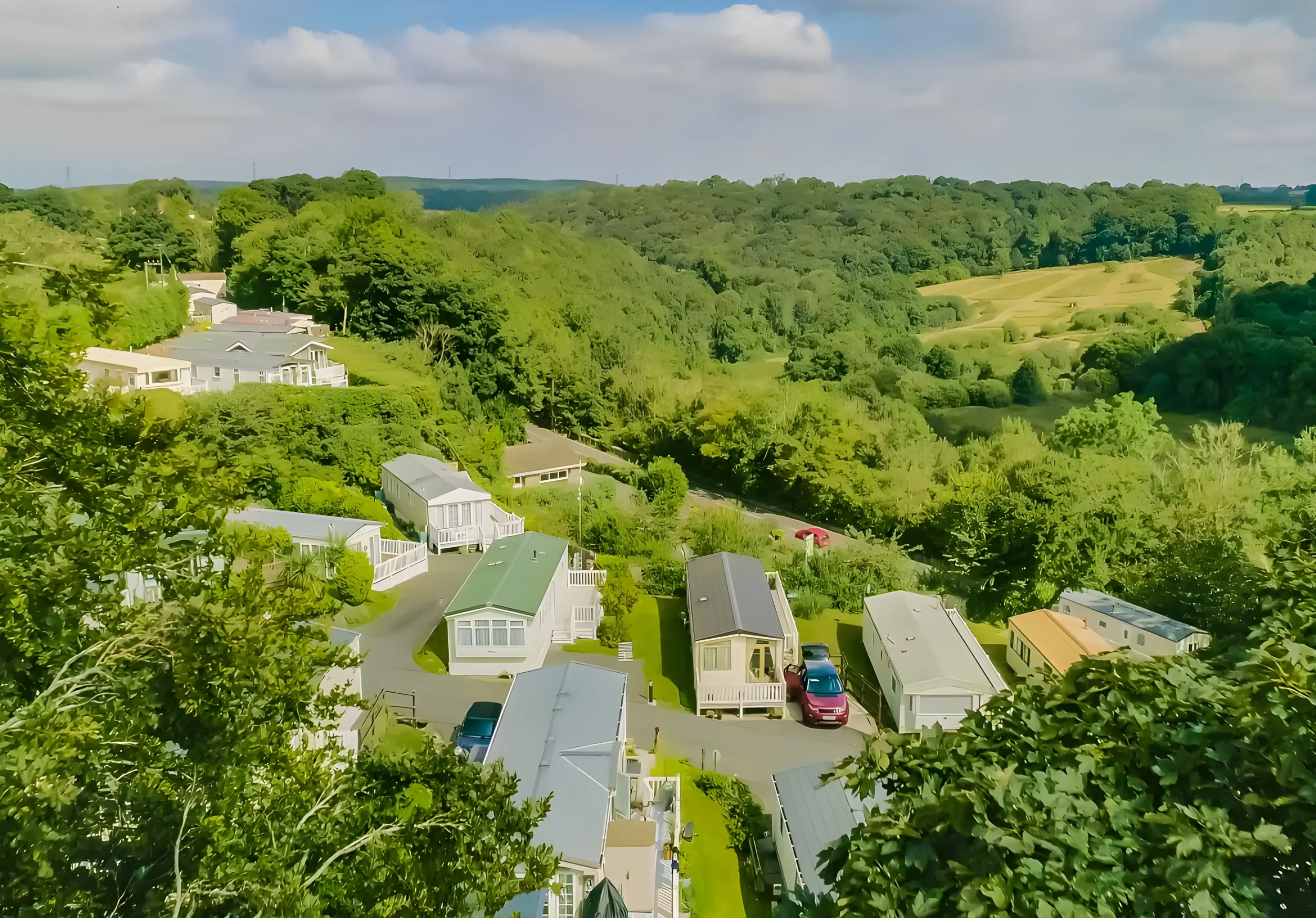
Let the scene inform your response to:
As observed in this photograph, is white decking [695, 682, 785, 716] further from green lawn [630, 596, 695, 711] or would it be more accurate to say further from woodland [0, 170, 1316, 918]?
woodland [0, 170, 1316, 918]

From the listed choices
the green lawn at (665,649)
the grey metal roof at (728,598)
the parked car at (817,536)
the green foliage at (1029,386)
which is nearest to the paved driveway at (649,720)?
the green lawn at (665,649)

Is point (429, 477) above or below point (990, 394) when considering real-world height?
above

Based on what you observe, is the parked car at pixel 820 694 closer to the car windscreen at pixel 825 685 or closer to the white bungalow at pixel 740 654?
the car windscreen at pixel 825 685

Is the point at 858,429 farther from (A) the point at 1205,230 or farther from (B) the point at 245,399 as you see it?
→ (A) the point at 1205,230

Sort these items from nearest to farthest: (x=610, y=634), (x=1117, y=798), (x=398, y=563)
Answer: (x=1117, y=798) → (x=610, y=634) → (x=398, y=563)

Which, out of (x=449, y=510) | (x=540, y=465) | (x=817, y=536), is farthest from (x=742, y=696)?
(x=540, y=465)

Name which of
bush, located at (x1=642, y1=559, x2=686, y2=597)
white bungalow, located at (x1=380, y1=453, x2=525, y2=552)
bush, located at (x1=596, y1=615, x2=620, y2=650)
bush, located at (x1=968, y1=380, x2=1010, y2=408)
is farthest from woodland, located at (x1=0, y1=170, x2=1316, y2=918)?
bush, located at (x1=596, y1=615, x2=620, y2=650)

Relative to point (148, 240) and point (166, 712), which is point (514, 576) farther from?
point (148, 240)
